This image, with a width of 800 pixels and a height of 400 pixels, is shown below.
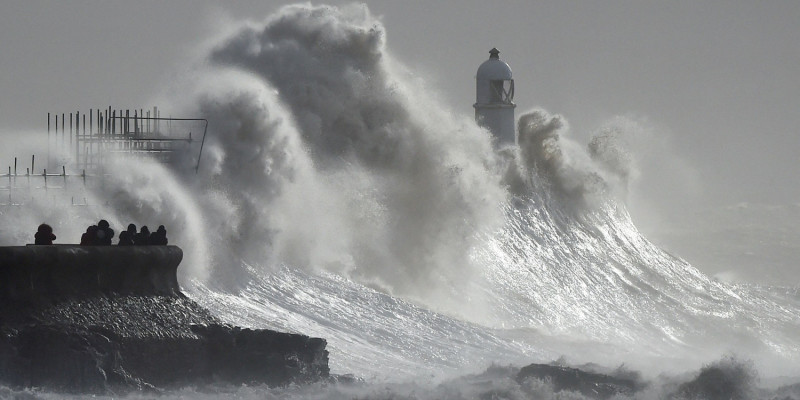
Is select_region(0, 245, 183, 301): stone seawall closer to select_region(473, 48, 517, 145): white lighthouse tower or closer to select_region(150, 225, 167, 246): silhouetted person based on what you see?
select_region(150, 225, 167, 246): silhouetted person

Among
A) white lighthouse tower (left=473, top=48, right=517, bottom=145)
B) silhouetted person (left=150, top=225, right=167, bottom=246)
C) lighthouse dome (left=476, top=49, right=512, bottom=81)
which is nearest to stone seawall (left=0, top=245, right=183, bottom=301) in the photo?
silhouetted person (left=150, top=225, right=167, bottom=246)

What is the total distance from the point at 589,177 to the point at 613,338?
39.2ft

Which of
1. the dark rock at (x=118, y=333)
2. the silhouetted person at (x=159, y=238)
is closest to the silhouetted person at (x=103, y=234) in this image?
the dark rock at (x=118, y=333)

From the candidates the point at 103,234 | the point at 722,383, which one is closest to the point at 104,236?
the point at 103,234

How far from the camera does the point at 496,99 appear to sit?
42.4 meters

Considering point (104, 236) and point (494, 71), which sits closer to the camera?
point (104, 236)

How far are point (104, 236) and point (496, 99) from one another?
1043 inches

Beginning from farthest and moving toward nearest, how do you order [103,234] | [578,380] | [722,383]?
1. [722,383]
2. [578,380]
3. [103,234]

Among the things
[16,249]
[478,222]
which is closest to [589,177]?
[478,222]

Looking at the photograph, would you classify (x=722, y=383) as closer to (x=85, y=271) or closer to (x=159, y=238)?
(x=159, y=238)

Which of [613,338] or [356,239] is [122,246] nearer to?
[356,239]

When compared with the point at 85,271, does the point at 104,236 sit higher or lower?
higher

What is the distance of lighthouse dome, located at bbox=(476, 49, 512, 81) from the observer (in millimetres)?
42750

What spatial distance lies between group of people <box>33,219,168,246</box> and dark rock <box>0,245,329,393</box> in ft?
0.63
